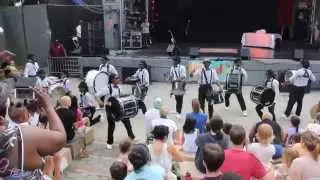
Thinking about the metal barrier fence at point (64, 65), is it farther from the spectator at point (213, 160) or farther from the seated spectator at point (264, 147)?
the spectator at point (213, 160)

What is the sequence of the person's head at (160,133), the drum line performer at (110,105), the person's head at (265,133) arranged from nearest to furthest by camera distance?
the person's head at (265,133), the person's head at (160,133), the drum line performer at (110,105)

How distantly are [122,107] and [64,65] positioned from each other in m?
9.05

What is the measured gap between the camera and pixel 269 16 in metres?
23.6

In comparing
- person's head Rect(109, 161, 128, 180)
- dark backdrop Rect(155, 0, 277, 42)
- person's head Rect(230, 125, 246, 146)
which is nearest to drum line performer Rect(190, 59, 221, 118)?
person's head Rect(230, 125, 246, 146)

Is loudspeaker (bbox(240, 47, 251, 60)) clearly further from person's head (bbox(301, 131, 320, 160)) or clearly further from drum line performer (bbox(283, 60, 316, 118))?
person's head (bbox(301, 131, 320, 160))

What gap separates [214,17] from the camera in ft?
80.2

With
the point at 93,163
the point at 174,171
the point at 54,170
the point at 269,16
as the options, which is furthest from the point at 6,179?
the point at 269,16

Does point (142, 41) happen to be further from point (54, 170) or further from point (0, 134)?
point (0, 134)

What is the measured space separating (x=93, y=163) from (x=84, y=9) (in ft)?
43.9

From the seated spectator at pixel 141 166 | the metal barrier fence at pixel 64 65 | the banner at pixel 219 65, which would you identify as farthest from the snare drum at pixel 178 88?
the seated spectator at pixel 141 166

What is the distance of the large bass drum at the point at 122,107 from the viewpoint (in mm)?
10094

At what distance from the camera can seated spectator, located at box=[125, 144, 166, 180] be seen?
14.9 ft

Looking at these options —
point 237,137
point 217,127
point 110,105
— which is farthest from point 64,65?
point 237,137

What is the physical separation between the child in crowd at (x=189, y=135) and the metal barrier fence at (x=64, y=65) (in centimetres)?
1117
